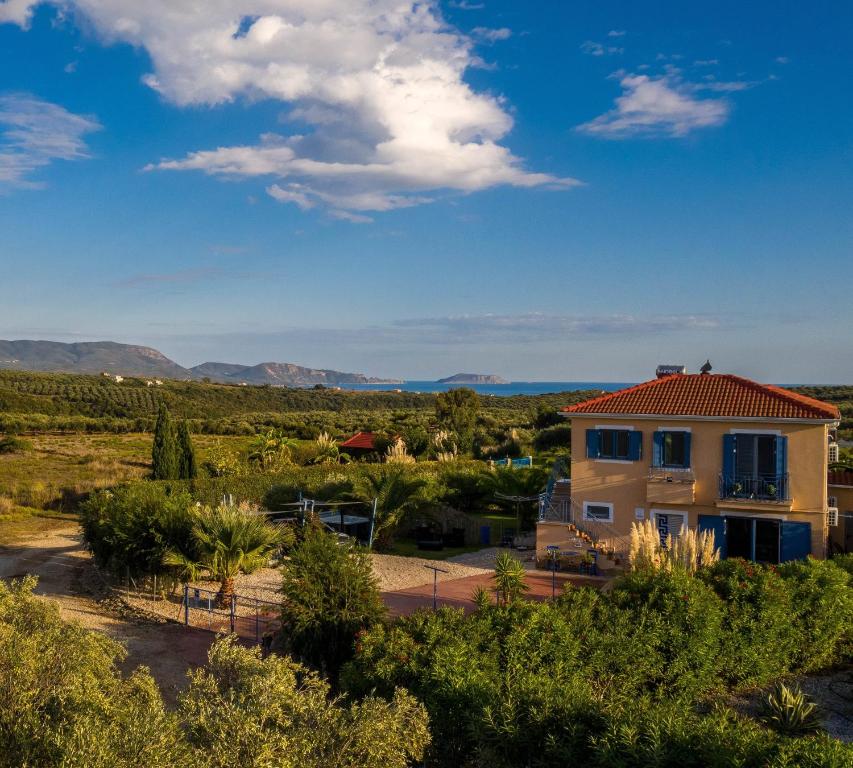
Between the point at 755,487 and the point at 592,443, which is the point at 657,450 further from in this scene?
the point at 755,487

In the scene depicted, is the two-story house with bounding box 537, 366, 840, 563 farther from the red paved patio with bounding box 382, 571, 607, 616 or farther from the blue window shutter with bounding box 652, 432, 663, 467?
the red paved patio with bounding box 382, 571, 607, 616

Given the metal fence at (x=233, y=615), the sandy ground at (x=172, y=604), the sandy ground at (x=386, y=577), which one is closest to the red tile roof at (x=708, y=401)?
the sandy ground at (x=172, y=604)

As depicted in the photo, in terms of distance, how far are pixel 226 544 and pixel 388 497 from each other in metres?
6.69

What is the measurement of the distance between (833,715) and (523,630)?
195 inches

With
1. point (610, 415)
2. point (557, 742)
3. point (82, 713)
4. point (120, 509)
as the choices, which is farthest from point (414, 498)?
point (82, 713)

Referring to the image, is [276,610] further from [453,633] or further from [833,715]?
[833,715]

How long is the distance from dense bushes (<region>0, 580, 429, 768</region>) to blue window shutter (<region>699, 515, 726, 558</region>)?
12.9 m

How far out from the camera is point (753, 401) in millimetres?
17453

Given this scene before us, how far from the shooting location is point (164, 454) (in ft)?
98.7

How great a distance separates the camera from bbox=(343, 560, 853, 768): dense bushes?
20.0ft

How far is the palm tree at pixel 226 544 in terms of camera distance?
15055mm

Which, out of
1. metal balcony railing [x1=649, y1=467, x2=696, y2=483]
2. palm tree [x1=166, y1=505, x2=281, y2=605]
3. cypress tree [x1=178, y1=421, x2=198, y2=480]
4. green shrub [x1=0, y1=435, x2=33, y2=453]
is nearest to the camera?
palm tree [x1=166, y1=505, x2=281, y2=605]

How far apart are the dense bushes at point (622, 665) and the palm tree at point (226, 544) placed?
19.0 ft

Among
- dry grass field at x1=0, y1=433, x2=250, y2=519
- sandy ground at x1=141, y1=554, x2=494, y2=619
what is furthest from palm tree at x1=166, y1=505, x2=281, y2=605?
dry grass field at x1=0, y1=433, x2=250, y2=519
